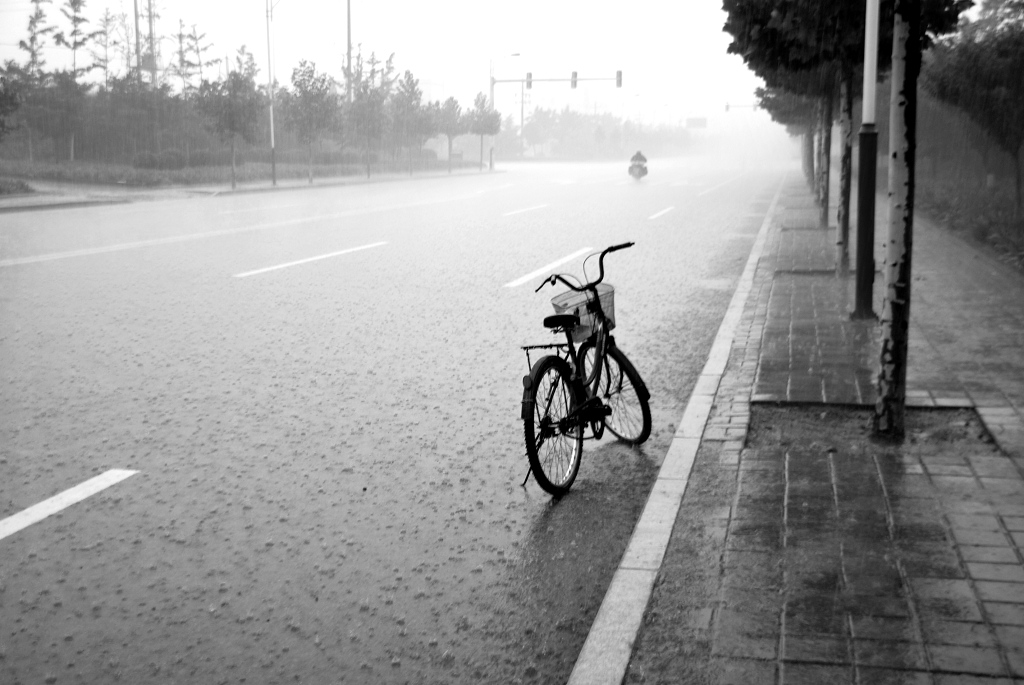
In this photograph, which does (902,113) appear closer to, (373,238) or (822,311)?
(822,311)

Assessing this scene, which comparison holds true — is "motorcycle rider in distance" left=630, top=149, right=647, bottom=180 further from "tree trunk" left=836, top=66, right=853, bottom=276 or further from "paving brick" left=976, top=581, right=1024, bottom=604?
"paving brick" left=976, top=581, right=1024, bottom=604

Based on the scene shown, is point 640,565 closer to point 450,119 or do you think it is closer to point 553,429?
point 553,429

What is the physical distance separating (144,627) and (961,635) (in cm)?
274

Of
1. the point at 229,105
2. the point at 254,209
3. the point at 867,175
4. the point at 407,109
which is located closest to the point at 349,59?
the point at 407,109

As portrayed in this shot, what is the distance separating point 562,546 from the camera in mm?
4633

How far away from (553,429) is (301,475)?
1312 mm

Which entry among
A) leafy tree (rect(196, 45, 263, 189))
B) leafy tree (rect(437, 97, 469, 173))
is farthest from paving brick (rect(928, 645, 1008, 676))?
leafy tree (rect(437, 97, 469, 173))

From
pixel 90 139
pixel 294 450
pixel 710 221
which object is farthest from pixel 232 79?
pixel 294 450

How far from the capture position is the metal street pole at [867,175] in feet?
29.4

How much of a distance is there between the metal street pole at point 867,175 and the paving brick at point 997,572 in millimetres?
5386

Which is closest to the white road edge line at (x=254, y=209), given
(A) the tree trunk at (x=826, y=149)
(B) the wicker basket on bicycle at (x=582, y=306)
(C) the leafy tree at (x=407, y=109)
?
(A) the tree trunk at (x=826, y=149)

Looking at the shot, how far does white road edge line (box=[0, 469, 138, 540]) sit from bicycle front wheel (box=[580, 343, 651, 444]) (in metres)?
2.52

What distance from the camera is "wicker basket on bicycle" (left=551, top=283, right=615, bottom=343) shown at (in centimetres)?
550

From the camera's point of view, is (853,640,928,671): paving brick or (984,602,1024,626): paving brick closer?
(853,640,928,671): paving brick
